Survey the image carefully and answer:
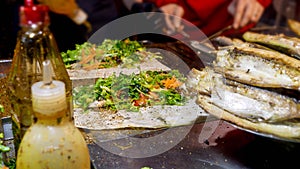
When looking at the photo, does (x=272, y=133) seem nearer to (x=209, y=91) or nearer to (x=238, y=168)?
(x=238, y=168)

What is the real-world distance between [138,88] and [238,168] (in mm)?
509

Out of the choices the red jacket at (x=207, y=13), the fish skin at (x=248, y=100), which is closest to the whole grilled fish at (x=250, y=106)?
the fish skin at (x=248, y=100)

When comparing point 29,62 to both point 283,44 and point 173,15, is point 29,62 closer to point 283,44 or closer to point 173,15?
point 283,44

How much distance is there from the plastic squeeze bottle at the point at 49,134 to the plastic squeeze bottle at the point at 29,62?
1.5 inches

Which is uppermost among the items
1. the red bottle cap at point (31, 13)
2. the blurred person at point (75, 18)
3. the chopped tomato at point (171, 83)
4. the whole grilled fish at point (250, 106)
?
the red bottle cap at point (31, 13)

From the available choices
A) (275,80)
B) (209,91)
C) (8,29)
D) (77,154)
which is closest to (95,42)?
(209,91)

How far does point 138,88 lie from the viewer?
147 centimetres

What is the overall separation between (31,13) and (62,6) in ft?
6.44

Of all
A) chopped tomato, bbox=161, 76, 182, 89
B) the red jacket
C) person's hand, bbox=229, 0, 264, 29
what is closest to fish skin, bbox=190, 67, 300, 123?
chopped tomato, bbox=161, 76, 182, 89

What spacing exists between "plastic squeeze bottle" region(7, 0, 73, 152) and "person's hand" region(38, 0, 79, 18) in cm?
169

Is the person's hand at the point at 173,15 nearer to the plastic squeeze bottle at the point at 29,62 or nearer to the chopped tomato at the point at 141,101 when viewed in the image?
the chopped tomato at the point at 141,101

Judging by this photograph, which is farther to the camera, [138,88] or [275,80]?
[138,88]

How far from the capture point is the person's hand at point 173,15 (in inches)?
101

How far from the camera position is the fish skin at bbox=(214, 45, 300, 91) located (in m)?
1.29
